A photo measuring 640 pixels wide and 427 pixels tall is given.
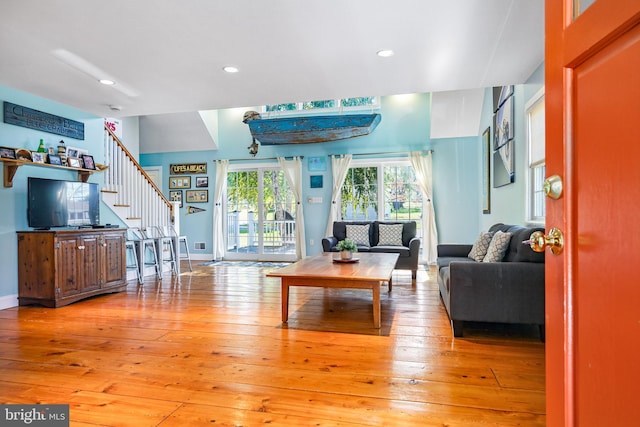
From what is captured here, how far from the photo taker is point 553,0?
93 centimetres

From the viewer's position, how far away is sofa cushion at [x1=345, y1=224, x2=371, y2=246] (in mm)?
5922

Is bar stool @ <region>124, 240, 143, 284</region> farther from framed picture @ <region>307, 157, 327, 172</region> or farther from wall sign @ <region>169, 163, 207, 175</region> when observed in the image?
framed picture @ <region>307, 157, 327, 172</region>

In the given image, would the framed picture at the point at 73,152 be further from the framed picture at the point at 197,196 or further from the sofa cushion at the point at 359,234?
the sofa cushion at the point at 359,234

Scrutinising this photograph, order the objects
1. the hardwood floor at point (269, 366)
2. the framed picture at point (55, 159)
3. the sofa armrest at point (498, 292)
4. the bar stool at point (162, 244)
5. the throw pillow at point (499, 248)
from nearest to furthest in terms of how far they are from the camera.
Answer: the hardwood floor at point (269, 366) → the sofa armrest at point (498, 292) → the throw pillow at point (499, 248) → the framed picture at point (55, 159) → the bar stool at point (162, 244)

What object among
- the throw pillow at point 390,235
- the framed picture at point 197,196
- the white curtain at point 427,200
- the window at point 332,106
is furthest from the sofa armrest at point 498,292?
the framed picture at point 197,196

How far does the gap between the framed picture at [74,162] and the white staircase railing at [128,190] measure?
0.58 m

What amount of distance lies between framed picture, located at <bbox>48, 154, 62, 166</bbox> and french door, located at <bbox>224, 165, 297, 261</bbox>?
147 inches

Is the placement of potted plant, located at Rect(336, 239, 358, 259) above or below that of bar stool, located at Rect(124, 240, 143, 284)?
above

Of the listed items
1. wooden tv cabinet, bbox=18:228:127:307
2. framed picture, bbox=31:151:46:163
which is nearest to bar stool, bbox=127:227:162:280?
wooden tv cabinet, bbox=18:228:127:307

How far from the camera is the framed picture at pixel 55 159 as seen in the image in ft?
13.6

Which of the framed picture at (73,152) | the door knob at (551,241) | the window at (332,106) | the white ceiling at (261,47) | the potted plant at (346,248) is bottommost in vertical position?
the potted plant at (346,248)

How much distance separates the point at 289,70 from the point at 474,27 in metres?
1.63

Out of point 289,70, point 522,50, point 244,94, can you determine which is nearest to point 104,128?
point 244,94

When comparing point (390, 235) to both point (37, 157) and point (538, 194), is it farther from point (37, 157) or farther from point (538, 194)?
point (37, 157)
